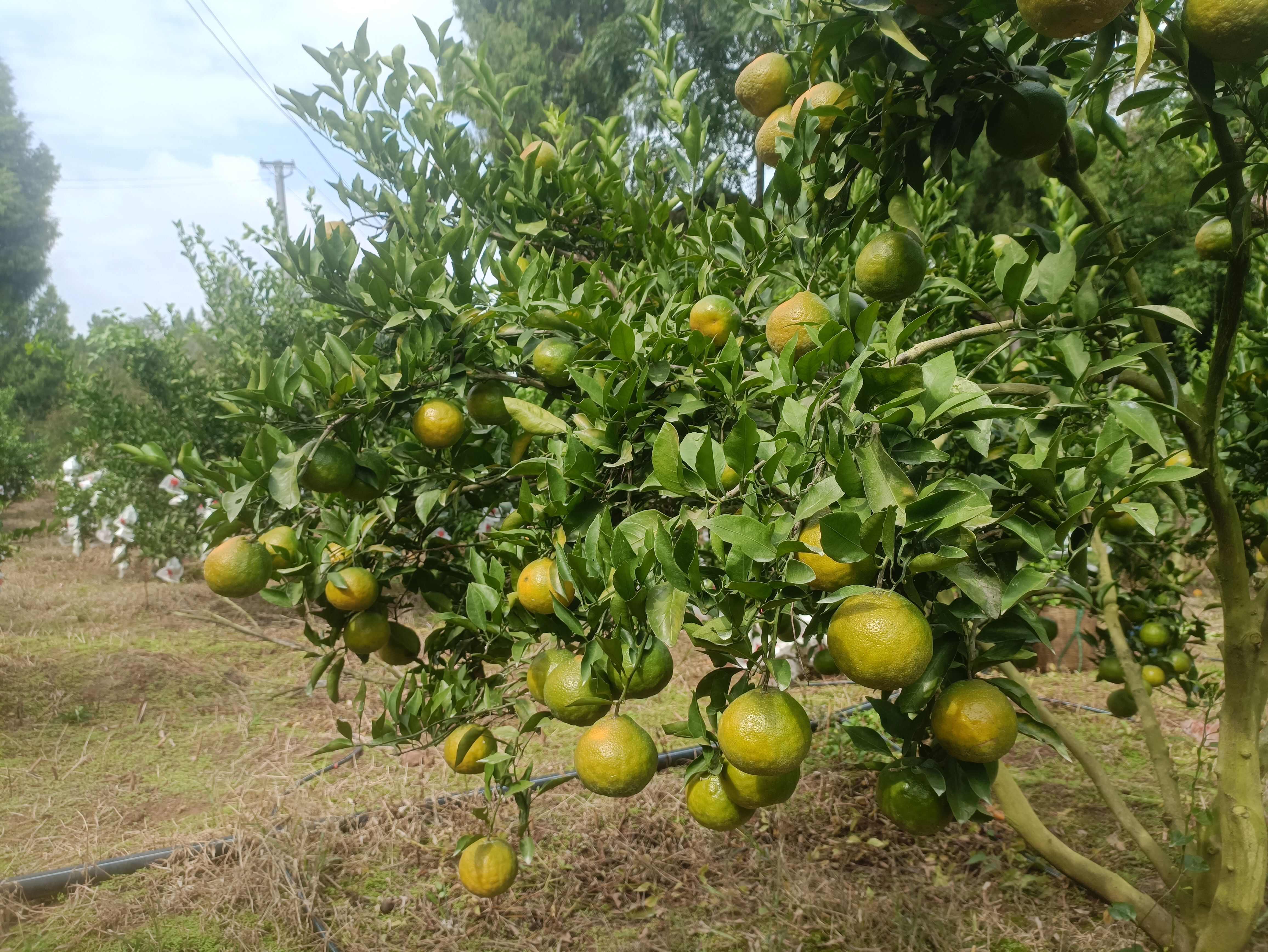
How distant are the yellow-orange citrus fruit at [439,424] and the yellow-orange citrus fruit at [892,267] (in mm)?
694

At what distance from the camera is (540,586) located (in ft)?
3.62

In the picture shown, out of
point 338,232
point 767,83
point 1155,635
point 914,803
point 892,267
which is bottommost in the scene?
point 1155,635

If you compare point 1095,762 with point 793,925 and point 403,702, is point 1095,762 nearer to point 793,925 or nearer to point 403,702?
point 793,925

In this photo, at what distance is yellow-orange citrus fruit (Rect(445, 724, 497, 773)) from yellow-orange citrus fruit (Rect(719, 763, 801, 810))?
1.60 feet

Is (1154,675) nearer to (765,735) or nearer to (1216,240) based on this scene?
(1216,240)

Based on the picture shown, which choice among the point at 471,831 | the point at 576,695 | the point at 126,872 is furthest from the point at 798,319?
the point at 126,872

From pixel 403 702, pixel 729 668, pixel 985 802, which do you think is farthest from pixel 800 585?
pixel 403 702

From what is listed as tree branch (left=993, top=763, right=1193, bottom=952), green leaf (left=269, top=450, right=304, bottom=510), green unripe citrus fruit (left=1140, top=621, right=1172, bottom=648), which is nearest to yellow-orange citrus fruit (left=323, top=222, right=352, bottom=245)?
green leaf (left=269, top=450, right=304, bottom=510)

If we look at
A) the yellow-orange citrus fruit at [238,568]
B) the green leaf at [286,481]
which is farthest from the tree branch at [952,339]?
the yellow-orange citrus fruit at [238,568]

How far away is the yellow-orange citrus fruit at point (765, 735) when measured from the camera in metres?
0.81

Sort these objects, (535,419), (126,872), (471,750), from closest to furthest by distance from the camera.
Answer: (535,419), (471,750), (126,872)

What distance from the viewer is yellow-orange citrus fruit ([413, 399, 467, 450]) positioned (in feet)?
4.41

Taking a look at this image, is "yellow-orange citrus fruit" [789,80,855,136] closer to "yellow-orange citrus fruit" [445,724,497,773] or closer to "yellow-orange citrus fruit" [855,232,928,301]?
"yellow-orange citrus fruit" [855,232,928,301]

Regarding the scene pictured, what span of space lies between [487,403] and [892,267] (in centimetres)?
73
